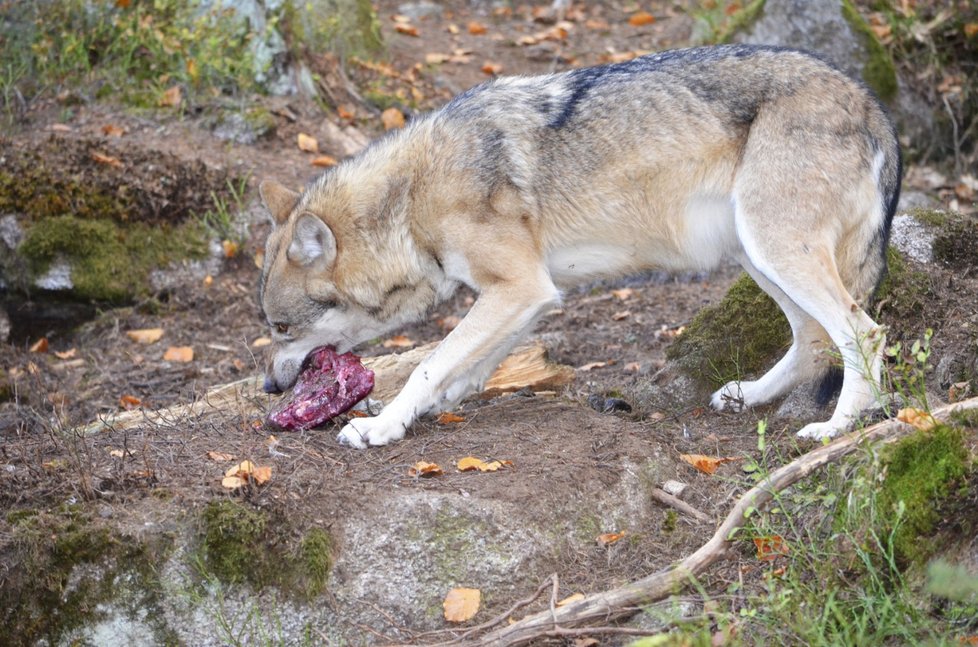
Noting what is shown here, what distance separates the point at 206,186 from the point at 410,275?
399 cm

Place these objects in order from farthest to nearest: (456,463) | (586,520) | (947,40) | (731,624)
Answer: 1. (947,40)
2. (456,463)
3. (586,520)
4. (731,624)

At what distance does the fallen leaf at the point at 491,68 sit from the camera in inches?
460

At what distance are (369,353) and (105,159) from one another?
114 inches

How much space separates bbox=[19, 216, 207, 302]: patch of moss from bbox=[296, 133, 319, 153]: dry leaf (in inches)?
53.8

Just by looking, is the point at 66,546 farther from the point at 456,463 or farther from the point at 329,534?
the point at 456,463

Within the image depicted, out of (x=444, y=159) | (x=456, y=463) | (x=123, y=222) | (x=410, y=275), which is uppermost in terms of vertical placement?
(x=444, y=159)

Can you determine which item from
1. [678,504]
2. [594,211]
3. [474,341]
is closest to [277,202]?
[474,341]

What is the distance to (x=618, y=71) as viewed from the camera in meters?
5.77

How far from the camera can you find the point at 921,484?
3.74 m

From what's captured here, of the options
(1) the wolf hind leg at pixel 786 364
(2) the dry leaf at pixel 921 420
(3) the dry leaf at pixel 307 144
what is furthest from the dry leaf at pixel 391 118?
(2) the dry leaf at pixel 921 420

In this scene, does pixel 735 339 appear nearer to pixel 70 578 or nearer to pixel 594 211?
pixel 594 211

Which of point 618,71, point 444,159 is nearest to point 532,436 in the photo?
point 444,159

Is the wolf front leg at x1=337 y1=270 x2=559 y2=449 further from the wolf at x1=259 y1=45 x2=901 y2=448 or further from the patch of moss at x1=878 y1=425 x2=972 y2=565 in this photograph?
the patch of moss at x1=878 y1=425 x2=972 y2=565

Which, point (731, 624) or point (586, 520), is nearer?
point (731, 624)
